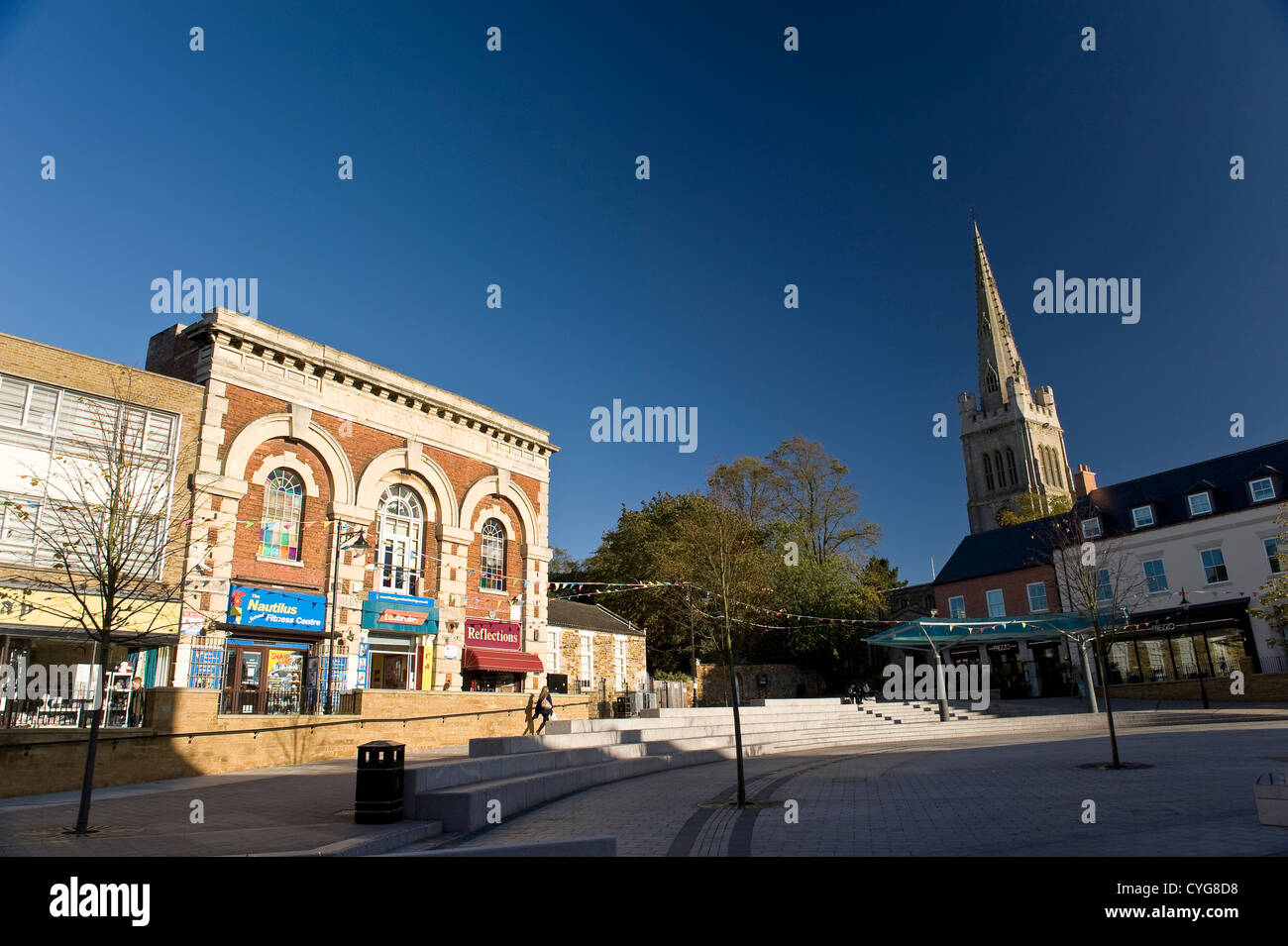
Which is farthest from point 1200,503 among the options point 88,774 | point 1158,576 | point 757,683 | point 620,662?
point 88,774

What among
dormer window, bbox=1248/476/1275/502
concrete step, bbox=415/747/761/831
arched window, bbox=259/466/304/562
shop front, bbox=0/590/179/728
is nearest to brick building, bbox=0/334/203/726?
shop front, bbox=0/590/179/728

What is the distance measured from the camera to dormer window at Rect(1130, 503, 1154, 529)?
38.3 m

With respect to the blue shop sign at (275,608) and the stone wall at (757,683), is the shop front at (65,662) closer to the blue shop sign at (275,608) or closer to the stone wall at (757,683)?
the blue shop sign at (275,608)

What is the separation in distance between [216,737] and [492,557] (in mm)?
13852

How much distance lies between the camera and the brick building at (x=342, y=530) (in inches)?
836

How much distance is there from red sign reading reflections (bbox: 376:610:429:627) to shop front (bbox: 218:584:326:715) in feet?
6.38

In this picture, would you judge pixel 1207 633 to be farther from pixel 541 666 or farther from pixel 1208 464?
pixel 541 666

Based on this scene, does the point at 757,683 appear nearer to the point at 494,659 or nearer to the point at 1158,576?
the point at 494,659

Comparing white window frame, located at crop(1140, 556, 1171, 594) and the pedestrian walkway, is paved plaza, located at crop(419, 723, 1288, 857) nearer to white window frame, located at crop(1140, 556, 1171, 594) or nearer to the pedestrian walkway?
the pedestrian walkway

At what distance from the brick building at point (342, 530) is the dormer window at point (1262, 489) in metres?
31.6

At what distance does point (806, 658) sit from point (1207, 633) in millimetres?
18361

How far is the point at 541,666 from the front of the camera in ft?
97.8

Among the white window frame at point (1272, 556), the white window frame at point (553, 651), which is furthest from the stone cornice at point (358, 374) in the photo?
the white window frame at point (1272, 556)

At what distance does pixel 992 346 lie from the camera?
9075 centimetres
